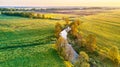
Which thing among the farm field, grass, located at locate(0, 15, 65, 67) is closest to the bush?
the farm field

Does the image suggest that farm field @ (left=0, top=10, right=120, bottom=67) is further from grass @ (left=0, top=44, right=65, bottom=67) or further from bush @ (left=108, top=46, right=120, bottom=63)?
bush @ (left=108, top=46, right=120, bottom=63)

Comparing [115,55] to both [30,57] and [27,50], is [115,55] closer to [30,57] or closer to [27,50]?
[30,57]

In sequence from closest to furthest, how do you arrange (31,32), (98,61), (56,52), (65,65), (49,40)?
(65,65), (98,61), (56,52), (49,40), (31,32)

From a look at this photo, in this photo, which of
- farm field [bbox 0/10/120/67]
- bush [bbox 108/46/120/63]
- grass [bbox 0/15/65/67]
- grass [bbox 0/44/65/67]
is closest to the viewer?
grass [bbox 0/44/65/67]

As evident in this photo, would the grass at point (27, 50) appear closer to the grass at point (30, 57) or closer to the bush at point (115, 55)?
the grass at point (30, 57)

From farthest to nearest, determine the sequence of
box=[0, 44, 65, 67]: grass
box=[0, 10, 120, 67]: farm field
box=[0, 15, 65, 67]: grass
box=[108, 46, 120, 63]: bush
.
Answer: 1. box=[108, 46, 120, 63]: bush
2. box=[0, 10, 120, 67]: farm field
3. box=[0, 15, 65, 67]: grass
4. box=[0, 44, 65, 67]: grass

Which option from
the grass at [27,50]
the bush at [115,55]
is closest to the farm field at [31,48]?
the grass at [27,50]

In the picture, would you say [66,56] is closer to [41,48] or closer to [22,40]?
[41,48]

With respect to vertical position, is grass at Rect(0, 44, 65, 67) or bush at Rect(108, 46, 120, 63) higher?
bush at Rect(108, 46, 120, 63)

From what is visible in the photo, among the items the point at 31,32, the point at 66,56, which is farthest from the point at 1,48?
the point at 31,32

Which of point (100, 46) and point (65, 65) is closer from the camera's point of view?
point (65, 65)

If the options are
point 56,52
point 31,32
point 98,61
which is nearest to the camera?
point 98,61
